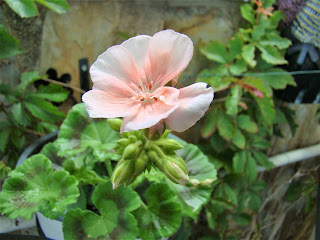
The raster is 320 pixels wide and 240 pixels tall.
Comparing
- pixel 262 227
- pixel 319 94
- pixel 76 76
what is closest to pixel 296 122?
pixel 319 94

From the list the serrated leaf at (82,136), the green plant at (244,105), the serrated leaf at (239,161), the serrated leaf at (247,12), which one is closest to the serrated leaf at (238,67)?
the green plant at (244,105)

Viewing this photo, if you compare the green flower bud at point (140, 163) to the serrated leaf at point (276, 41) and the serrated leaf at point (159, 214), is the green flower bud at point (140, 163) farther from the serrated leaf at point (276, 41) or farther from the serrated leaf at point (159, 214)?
the serrated leaf at point (276, 41)

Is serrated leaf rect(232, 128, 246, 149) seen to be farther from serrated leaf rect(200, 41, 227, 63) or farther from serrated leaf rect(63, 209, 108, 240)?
serrated leaf rect(63, 209, 108, 240)

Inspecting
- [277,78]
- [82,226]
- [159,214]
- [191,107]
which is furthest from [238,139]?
[191,107]

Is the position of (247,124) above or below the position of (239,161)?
above

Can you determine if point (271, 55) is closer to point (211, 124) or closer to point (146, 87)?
point (211, 124)

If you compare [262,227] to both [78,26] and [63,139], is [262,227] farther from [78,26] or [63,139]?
[78,26]
